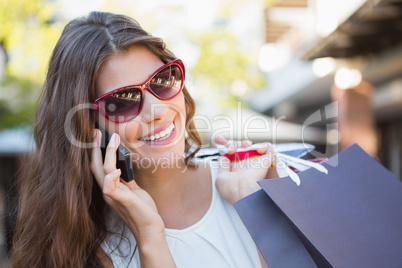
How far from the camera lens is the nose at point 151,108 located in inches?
71.9

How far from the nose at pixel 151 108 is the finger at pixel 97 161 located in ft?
0.70

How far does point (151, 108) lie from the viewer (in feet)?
6.04

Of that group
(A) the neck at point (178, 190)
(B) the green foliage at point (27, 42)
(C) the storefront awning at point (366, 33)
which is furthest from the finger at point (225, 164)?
(B) the green foliage at point (27, 42)

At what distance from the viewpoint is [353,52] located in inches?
314

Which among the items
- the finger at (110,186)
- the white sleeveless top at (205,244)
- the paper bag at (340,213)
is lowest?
the white sleeveless top at (205,244)

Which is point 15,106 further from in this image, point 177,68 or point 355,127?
point 177,68

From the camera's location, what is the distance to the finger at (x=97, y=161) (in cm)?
173

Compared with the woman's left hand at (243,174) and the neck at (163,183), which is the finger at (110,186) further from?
the woman's left hand at (243,174)

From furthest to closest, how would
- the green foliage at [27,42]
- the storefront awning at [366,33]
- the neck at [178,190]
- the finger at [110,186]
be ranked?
the green foliage at [27,42] → the storefront awning at [366,33] → the neck at [178,190] → the finger at [110,186]

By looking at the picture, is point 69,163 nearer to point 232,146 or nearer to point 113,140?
point 113,140

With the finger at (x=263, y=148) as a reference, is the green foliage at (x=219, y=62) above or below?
above

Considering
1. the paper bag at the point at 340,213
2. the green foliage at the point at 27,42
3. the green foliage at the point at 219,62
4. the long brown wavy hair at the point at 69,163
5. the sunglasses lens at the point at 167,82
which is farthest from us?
the green foliage at the point at 219,62

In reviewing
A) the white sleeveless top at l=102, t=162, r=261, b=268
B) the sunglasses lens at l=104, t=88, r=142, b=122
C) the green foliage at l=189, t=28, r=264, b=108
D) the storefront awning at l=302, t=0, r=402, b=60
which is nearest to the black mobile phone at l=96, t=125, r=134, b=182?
the sunglasses lens at l=104, t=88, r=142, b=122

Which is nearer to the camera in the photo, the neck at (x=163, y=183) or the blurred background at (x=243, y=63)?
the neck at (x=163, y=183)
